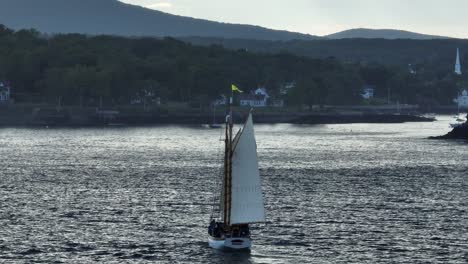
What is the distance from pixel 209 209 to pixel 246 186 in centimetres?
2314

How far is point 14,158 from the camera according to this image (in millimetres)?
159250

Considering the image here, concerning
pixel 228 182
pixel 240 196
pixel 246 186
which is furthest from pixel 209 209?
pixel 246 186

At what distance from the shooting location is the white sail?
7156cm

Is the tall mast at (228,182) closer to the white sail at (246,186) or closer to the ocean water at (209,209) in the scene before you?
the white sail at (246,186)

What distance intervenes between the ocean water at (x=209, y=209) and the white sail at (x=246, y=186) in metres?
2.53

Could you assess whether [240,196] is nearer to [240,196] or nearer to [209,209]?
[240,196]

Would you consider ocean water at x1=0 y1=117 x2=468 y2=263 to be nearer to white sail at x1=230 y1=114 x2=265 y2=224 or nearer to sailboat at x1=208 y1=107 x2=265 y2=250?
sailboat at x1=208 y1=107 x2=265 y2=250

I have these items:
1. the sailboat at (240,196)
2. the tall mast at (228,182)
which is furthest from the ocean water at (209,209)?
the tall mast at (228,182)

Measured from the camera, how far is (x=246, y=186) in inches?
2844

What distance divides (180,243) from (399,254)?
1496 cm

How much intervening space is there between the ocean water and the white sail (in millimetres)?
2532

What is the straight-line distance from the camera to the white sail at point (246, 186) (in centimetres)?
7156

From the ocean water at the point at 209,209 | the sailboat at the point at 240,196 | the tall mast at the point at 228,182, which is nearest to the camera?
the sailboat at the point at 240,196

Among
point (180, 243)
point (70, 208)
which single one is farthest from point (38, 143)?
point (180, 243)
